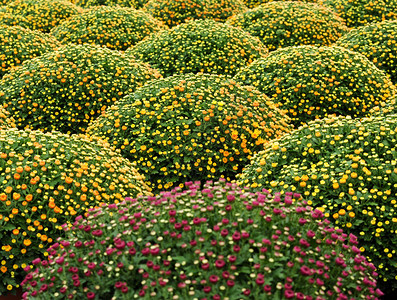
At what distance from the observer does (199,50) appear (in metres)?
8.96

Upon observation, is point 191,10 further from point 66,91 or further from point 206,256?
point 206,256

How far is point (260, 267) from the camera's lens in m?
3.23

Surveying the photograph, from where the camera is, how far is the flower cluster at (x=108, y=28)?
35.2 ft

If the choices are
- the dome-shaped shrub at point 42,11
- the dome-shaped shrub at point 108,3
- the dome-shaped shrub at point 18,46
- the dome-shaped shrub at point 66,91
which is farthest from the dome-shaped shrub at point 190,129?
the dome-shaped shrub at point 108,3

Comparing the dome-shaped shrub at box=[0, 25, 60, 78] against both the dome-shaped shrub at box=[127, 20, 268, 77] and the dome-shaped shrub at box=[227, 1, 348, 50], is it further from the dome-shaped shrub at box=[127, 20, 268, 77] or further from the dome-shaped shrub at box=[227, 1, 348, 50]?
the dome-shaped shrub at box=[227, 1, 348, 50]

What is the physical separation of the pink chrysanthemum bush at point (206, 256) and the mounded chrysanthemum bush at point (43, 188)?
2.81 feet

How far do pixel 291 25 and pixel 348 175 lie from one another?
650 centimetres

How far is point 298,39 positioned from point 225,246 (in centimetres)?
807

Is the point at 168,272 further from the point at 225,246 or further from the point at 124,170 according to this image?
the point at 124,170

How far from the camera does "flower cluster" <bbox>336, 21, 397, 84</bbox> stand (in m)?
9.09

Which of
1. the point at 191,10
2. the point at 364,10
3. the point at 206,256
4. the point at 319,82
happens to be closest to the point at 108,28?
the point at 191,10

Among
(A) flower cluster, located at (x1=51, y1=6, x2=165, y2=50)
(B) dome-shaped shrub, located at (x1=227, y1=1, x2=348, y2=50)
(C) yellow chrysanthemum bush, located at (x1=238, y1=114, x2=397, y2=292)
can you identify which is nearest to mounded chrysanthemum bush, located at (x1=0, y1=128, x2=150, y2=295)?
(C) yellow chrysanthemum bush, located at (x1=238, y1=114, x2=397, y2=292)

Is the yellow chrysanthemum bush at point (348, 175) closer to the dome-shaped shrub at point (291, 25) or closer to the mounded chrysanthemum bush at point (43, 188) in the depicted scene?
the mounded chrysanthemum bush at point (43, 188)

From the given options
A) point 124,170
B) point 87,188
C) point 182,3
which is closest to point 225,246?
point 87,188
